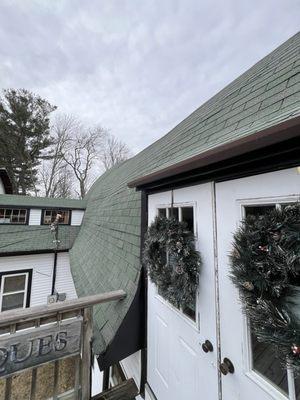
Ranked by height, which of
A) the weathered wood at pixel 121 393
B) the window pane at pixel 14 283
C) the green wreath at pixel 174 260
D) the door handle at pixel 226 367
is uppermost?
the green wreath at pixel 174 260

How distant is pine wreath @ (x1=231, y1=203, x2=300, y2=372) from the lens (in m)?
0.81

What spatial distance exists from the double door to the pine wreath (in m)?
0.15

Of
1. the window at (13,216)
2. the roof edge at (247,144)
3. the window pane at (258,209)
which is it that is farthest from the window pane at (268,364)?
the window at (13,216)

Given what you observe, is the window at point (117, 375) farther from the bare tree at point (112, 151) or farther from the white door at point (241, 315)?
the bare tree at point (112, 151)

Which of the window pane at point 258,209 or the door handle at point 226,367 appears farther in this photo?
the door handle at point 226,367

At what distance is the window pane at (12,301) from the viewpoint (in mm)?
7343

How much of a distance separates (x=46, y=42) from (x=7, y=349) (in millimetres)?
9400

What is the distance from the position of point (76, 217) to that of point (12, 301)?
4.25m

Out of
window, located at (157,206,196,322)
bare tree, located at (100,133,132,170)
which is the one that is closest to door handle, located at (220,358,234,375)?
window, located at (157,206,196,322)

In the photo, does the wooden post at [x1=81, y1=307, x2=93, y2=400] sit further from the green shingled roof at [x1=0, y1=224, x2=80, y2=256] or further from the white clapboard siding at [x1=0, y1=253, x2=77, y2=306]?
the white clapboard siding at [x1=0, y1=253, x2=77, y2=306]

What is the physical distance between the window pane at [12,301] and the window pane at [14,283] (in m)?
0.22

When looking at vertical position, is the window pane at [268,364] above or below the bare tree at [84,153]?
below

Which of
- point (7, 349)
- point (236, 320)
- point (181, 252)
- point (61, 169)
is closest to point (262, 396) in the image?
point (236, 320)

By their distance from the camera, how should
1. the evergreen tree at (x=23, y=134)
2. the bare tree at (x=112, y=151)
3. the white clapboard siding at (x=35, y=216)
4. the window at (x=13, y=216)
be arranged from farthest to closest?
the bare tree at (x=112, y=151) < the evergreen tree at (x=23, y=134) < the white clapboard siding at (x=35, y=216) < the window at (x=13, y=216)
